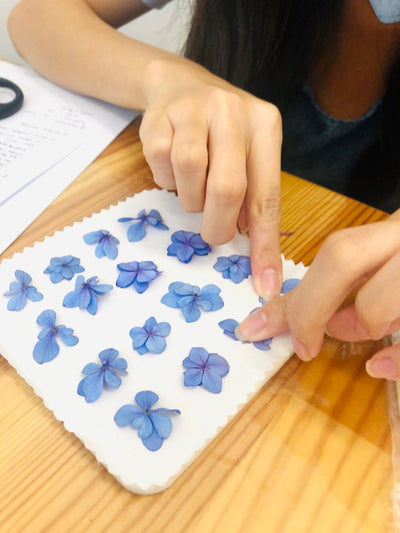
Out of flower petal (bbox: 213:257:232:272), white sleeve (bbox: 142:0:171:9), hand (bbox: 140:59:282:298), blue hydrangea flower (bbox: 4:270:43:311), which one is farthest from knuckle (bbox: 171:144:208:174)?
white sleeve (bbox: 142:0:171:9)

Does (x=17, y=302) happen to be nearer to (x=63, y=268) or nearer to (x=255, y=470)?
(x=63, y=268)

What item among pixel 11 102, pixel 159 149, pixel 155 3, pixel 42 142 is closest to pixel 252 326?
pixel 159 149

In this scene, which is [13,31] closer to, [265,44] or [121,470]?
[265,44]

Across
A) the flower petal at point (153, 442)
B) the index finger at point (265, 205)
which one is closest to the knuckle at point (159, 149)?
the index finger at point (265, 205)

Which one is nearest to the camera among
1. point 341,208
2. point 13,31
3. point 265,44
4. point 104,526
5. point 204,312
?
point 104,526

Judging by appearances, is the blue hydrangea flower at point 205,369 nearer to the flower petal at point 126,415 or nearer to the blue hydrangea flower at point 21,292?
the flower petal at point 126,415

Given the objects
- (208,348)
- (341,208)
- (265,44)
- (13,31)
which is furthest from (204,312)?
(13,31)

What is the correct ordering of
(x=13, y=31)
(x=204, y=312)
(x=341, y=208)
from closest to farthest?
(x=204, y=312) → (x=341, y=208) → (x=13, y=31)
